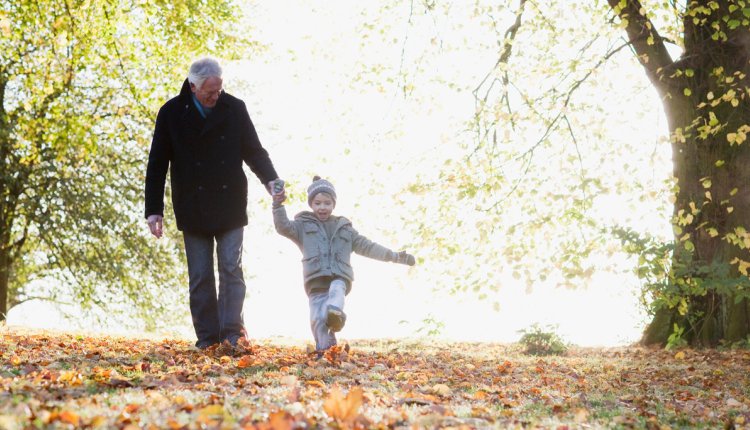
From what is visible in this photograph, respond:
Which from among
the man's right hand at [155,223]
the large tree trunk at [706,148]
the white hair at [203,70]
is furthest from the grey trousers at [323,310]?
the large tree trunk at [706,148]

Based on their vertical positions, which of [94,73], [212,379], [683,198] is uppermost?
[94,73]

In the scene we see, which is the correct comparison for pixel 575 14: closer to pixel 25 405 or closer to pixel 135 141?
pixel 135 141

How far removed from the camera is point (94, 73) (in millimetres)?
16484

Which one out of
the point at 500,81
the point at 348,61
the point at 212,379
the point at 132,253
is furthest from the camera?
the point at 132,253

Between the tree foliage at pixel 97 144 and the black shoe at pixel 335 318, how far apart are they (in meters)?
8.64

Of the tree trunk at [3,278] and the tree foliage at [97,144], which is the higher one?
the tree foliage at [97,144]

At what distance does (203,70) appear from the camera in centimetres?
627

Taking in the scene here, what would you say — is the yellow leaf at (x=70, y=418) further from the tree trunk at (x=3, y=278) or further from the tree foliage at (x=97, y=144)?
the tree trunk at (x=3, y=278)

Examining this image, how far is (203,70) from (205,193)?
1018 mm

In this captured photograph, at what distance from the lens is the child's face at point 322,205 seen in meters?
6.81

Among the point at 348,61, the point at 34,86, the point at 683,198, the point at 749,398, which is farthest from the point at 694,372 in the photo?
the point at 34,86

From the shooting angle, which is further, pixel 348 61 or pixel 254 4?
pixel 254 4

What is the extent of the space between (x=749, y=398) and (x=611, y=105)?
700cm

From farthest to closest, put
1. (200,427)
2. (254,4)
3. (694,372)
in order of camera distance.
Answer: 1. (254,4)
2. (694,372)
3. (200,427)
